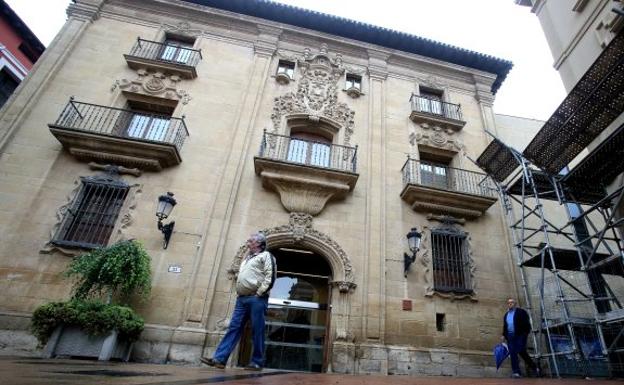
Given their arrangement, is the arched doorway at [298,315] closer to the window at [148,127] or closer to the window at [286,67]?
the window at [148,127]

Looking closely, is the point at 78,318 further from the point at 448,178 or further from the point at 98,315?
the point at 448,178

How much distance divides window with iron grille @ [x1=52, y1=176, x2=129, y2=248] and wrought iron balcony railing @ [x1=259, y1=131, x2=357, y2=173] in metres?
3.81

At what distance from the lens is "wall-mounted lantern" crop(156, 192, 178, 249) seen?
7281 mm

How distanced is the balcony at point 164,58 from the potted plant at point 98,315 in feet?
19.7

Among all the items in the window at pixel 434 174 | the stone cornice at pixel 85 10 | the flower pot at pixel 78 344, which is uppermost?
the stone cornice at pixel 85 10

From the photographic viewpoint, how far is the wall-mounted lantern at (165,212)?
7281mm

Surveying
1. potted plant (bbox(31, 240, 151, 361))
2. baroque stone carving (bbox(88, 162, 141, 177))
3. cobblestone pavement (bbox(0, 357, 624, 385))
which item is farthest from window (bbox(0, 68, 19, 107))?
cobblestone pavement (bbox(0, 357, 624, 385))

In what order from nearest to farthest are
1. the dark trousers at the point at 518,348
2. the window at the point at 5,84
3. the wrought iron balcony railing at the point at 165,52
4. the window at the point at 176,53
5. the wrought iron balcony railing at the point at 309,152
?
the dark trousers at the point at 518,348 < the wrought iron balcony railing at the point at 309,152 < the wrought iron balcony railing at the point at 165,52 < the window at the point at 176,53 < the window at the point at 5,84

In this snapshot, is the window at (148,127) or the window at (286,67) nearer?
the window at (148,127)

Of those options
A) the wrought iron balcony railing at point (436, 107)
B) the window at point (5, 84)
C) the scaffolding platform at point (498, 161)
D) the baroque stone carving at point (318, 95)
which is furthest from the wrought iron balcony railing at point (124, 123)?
the scaffolding platform at point (498, 161)

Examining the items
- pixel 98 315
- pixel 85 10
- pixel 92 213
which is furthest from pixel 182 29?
pixel 98 315

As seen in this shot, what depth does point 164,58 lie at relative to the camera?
427 inches

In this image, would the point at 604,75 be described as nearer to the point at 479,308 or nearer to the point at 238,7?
the point at 479,308

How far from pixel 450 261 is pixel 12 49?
17.3 metres
